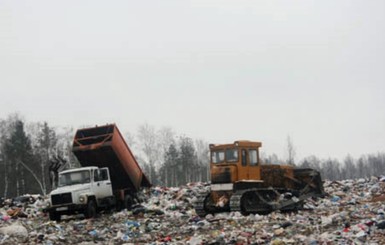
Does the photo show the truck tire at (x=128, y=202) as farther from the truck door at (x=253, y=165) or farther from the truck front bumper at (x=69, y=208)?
the truck door at (x=253, y=165)

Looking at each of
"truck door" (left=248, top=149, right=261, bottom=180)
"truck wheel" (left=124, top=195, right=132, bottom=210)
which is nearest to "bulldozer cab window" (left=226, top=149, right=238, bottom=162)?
"truck door" (left=248, top=149, right=261, bottom=180)

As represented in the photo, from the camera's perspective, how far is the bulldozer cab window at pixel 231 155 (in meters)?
15.5

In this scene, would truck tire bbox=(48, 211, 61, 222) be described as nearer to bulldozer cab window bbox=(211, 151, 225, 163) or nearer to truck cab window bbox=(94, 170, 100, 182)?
truck cab window bbox=(94, 170, 100, 182)

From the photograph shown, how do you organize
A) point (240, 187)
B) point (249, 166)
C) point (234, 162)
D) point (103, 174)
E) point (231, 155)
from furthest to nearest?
point (103, 174), point (249, 166), point (231, 155), point (234, 162), point (240, 187)

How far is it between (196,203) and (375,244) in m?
8.29

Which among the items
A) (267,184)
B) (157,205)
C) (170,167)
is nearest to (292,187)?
(267,184)

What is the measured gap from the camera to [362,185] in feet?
74.1

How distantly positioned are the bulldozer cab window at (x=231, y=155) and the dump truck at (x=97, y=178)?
4.25 metres

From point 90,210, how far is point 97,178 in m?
1.28

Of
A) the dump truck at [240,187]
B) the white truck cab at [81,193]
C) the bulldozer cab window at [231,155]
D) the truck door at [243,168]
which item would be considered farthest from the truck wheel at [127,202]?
the truck door at [243,168]

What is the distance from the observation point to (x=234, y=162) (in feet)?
50.8

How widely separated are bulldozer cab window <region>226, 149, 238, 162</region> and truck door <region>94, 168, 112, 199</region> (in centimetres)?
485

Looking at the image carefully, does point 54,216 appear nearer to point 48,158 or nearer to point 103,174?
point 103,174

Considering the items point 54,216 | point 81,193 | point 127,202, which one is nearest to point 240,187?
point 81,193
